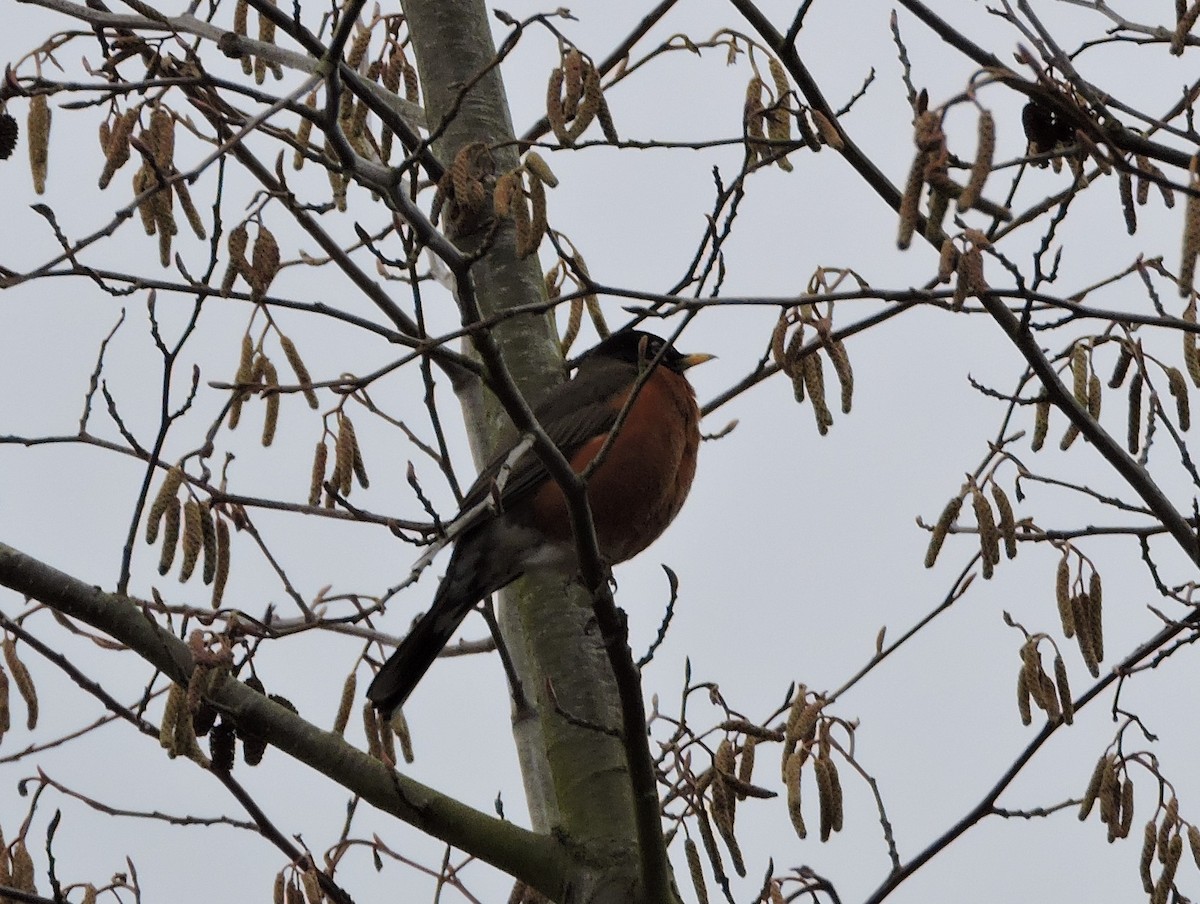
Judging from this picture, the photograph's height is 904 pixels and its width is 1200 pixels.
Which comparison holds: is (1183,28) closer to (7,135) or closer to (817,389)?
(817,389)

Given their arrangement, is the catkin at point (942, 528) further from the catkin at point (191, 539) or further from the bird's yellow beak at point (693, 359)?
the bird's yellow beak at point (693, 359)

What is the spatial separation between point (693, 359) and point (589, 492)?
845 millimetres

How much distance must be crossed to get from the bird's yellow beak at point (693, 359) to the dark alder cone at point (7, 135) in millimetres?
2444

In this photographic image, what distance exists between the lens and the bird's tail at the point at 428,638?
3568 millimetres

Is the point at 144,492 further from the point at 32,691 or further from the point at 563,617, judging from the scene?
the point at 563,617

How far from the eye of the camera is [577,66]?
2.93m

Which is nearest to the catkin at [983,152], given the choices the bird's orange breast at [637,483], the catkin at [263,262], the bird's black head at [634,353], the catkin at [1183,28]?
the catkin at [1183,28]

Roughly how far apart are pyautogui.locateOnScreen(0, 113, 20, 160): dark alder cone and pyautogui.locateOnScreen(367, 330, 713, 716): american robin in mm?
1367

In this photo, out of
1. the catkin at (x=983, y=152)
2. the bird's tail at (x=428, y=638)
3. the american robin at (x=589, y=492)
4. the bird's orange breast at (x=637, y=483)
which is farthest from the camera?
the bird's orange breast at (x=637, y=483)

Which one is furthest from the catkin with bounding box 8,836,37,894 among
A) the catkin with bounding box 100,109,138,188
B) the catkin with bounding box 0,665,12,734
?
the catkin with bounding box 100,109,138,188

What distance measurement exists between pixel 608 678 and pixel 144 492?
3.91 feet

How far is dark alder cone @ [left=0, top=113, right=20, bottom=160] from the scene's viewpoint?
2.75 metres

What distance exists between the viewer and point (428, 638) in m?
3.88

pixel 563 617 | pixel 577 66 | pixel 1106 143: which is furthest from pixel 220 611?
pixel 1106 143
